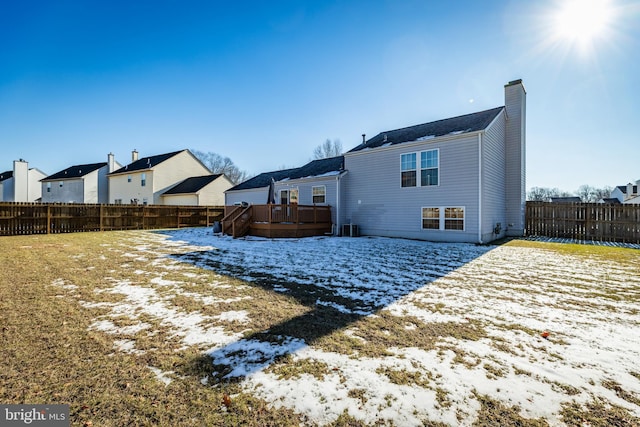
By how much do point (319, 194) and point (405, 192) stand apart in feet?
16.3

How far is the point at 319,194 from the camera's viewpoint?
15.7m

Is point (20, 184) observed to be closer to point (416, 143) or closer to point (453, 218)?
point (416, 143)

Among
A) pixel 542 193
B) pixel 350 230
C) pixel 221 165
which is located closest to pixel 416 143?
pixel 350 230

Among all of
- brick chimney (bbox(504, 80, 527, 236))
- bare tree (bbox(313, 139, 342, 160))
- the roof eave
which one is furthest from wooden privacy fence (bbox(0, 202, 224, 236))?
bare tree (bbox(313, 139, 342, 160))

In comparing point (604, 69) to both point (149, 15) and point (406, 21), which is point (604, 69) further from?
point (149, 15)

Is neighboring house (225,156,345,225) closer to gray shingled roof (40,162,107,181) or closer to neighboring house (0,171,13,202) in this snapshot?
gray shingled roof (40,162,107,181)

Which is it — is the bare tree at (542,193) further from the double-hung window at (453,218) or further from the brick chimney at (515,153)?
the double-hung window at (453,218)

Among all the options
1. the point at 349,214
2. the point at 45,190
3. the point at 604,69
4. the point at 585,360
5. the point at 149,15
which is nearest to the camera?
the point at 585,360

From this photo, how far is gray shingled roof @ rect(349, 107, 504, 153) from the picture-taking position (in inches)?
459

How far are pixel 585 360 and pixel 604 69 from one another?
41.5ft

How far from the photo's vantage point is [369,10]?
10.2m

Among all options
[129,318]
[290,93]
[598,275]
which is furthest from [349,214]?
[129,318]

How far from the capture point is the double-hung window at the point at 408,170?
41.0ft

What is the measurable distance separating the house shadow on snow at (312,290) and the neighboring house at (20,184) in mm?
46011
